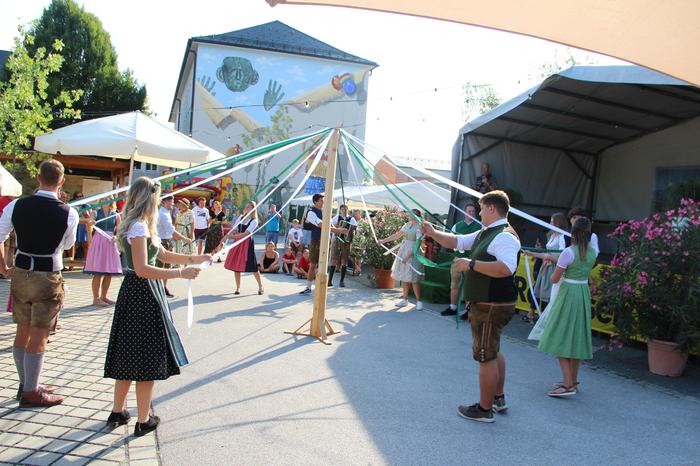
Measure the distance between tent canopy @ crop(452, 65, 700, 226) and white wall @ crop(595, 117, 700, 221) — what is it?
0.03 m

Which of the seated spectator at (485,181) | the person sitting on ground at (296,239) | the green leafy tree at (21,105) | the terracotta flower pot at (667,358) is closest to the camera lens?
the terracotta flower pot at (667,358)

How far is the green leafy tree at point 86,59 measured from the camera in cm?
3266

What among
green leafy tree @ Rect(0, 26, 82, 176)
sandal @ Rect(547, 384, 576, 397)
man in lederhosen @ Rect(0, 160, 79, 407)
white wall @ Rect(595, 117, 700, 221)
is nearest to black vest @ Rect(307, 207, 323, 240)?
sandal @ Rect(547, 384, 576, 397)

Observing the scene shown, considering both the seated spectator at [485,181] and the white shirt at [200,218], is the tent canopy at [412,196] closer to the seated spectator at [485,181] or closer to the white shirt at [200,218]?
the seated spectator at [485,181]

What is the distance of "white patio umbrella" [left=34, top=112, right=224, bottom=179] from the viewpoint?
361 inches

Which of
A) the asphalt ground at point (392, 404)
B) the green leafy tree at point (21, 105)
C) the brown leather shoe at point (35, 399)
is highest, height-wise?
the green leafy tree at point (21, 105)

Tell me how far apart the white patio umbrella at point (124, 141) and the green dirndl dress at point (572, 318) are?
680 centimetres

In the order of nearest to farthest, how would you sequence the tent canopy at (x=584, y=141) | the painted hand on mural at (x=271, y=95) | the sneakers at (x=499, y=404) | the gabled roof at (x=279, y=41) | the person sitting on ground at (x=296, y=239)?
the sneakers at (x=499, y=404), the tent canopy at (x=584, y=141), the person sitting on ground at (x=296, y=239), the gabled roof at (x=279, y=41), the painted hand on mural at (x=271, y=95)

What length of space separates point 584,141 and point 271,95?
24.4 metres

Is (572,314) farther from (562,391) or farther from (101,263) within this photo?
(101,263)

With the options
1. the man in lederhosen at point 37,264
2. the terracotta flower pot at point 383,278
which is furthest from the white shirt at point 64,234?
the terracotta flower pot at point 383,278

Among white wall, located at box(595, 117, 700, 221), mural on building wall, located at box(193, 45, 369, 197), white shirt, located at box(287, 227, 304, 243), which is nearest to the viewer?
white wall, located at box(595, 117, 700, 221)

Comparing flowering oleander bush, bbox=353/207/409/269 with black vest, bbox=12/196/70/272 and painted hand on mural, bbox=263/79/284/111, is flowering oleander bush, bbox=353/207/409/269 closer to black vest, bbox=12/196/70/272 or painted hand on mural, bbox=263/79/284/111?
black vest, bbox=12/196/70/272

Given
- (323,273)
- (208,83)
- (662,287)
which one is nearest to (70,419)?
(323,273)
